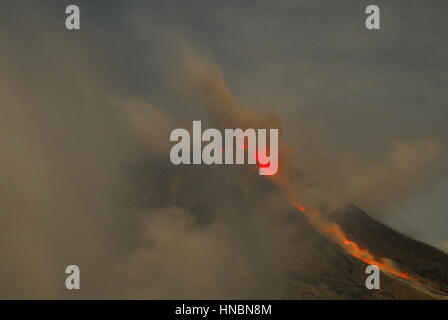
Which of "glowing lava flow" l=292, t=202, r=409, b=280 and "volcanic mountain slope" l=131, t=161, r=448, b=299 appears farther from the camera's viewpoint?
"glowing lava flow" l=292, t=202, r=409, b=280

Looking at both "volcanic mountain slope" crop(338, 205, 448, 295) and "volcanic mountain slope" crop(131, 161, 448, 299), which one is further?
"volcanic mountain slope" crop(338, 205, 448, 295)

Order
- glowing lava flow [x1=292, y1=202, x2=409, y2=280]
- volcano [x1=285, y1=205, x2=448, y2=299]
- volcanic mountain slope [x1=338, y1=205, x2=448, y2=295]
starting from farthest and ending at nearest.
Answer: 1. volcanic mountain slope [x1=338, y1=205, x2=448, y2=295]
2. glowing lava flow [x1=292, y1=202, x2=409, y2=280]
3. volcano [x1=285, y1=205, x2=448, y2=299]

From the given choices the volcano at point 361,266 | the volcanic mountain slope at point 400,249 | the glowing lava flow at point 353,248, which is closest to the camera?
the volcano at point 361,266

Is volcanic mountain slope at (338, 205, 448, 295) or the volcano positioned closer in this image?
the volcano

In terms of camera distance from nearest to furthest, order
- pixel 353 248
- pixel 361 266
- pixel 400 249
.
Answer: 1. pixel 361 266
2. pixel 353 248
3. pixel 400 249

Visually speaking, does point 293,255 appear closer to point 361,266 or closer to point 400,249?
point 361,266

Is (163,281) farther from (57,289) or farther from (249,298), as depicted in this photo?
(249,298)

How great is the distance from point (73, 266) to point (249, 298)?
81.9 meters

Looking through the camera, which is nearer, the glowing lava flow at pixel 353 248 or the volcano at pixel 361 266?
the volcano at pixel 361 266

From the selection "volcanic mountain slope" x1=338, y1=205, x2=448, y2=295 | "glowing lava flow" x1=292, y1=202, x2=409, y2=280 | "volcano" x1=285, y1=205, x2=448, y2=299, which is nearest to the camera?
"volcano" x1=285, y1=205, x2=448, y2=299

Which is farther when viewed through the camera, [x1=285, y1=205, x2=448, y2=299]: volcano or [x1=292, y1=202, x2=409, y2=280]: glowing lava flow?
[x1=292, y1=202, x2=409, y2=280]: glowing lava flow

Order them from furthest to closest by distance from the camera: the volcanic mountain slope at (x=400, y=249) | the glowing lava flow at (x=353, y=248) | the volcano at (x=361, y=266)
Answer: the volcanic mountain slope at (x=400, y=249), the glowing lava flow at (x=353, y=248), the volcano at (x=361, y=266)

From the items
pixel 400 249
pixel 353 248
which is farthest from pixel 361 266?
pixel 400 249
